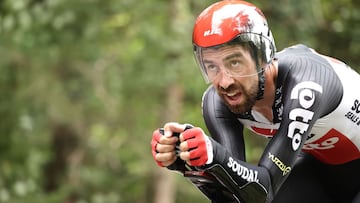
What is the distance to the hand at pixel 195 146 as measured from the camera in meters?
3.62

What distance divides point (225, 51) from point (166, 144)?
1.65 feet

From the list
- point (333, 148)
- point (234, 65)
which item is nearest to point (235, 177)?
point (234, 65)

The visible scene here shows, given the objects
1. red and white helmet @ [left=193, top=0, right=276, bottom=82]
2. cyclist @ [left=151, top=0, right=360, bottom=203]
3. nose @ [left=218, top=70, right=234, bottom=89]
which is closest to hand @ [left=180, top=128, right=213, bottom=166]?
cyclist @ [left=151, top=0, right=360, bottom=203]

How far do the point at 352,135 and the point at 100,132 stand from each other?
46.5 feet

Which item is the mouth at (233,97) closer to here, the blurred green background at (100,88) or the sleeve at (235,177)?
the sleeve at (235,177)

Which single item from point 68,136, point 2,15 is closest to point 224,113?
point 2,15

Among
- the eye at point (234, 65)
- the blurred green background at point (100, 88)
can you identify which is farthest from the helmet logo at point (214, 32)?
the blurred green background at point (100, 88)

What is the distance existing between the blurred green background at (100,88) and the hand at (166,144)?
5.73 metres

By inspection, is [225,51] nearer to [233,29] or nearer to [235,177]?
[233,29]

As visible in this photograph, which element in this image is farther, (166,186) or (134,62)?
(166,186)

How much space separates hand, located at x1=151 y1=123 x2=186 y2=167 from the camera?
3715mm

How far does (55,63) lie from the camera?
45.5 ft

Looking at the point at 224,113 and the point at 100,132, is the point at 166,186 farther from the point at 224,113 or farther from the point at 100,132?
the point at 224,113

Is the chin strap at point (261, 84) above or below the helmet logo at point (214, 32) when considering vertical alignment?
below
